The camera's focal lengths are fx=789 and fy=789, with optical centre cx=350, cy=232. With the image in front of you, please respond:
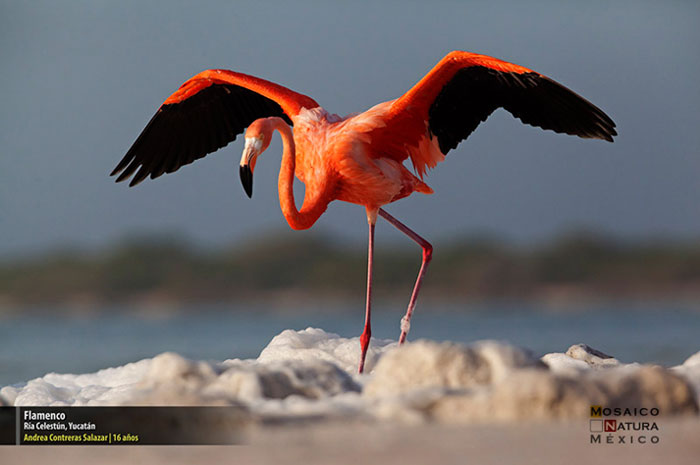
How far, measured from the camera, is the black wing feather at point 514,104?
4.61 meters

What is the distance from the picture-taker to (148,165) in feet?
17.6

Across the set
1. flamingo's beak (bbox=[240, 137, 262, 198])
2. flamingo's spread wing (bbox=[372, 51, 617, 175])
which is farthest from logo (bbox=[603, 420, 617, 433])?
flamingo's spread wing (bbox=[372, 51, 617, 175])

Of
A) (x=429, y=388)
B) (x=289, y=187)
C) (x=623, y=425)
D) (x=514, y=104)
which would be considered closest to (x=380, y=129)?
(x=289, y=187)

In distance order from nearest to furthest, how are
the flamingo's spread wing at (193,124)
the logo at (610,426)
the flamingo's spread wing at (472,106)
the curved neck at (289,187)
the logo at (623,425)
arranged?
the logo at (623,425)
the logo at (610,426)
the curved neck at (289,187)
the flamingo's spread wing at (472,106)
the flamingo's spread wing at (193,124)

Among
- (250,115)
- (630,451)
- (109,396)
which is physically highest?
(250,115)

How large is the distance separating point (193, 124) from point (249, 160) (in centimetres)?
169

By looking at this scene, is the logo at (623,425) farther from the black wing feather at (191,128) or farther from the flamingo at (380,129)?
the black wing feather at (191,128)

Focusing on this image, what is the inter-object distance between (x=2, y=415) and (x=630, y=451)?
2.74 metres

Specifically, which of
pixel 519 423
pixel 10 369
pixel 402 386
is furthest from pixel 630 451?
pixel 10 369

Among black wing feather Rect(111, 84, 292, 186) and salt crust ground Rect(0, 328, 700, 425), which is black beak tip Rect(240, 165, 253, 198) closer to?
salt crust ground Rect(0, 328, 700, 425)

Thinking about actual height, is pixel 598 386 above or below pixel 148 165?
below

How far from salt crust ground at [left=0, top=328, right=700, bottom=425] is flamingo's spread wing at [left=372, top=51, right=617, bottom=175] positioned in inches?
61.6

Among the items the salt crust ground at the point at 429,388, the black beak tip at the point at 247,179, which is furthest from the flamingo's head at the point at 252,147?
the salt crust ground at the point at 429,388

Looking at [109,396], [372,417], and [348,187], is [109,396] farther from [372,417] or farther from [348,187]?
[372,417]
